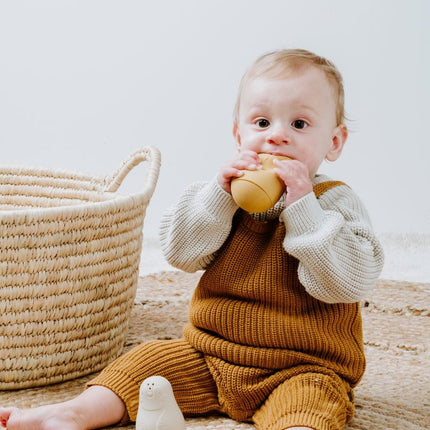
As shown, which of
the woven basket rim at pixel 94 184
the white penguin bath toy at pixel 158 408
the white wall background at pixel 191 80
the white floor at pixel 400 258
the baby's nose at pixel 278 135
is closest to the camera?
the white penguin bath toy at pixel 158 408

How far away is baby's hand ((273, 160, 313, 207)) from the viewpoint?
962mm

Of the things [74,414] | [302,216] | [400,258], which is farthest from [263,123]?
[400,258]

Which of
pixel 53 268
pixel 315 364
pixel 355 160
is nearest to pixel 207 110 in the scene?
pixel 355 160

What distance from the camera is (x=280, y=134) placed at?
39.3 inches

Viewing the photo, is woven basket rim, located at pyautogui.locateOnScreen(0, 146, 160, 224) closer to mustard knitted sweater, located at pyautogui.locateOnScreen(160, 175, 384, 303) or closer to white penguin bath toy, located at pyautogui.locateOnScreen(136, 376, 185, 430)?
mustard knitted sweater, located at pyautogui.locateOnScreen(160, 175, 384, 303)

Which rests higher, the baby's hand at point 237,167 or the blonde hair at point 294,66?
the blonde hair at point 294,66

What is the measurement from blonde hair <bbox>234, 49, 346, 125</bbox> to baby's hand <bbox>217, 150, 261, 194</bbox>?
11 cm

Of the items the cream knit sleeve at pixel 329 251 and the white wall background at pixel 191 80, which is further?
the white wall background at pixel 191 80

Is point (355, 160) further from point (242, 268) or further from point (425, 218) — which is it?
point (242, 268)

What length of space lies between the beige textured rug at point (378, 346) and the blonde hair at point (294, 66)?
0.40 metres

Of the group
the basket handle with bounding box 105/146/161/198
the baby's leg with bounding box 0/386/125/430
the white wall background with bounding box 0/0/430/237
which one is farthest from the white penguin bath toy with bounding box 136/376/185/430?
the white wall background with bounding box 0/0/430/237

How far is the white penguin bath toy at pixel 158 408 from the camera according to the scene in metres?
0.89

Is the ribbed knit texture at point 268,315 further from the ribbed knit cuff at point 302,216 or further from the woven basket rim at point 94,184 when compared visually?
the woven basket rim at point 94,184

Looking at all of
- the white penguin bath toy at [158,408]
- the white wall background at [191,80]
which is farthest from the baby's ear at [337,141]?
the white wall background at [191,80]
